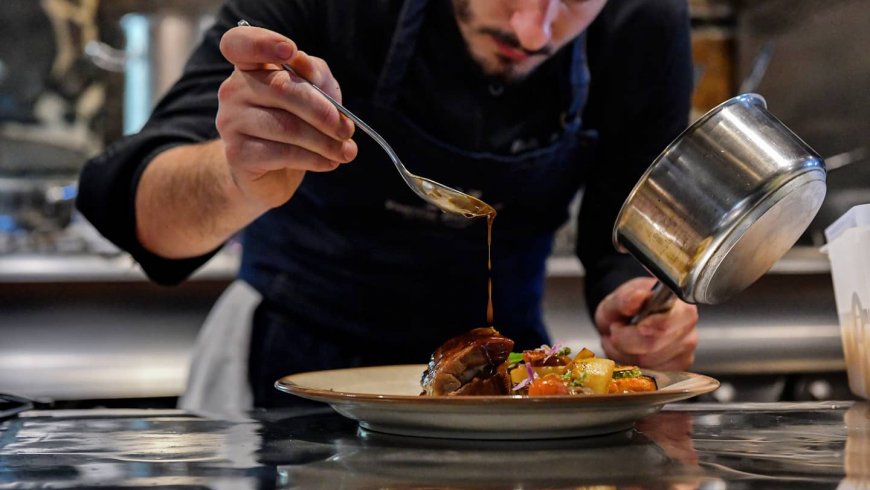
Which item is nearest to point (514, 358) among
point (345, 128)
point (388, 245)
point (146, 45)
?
point (345, 128)

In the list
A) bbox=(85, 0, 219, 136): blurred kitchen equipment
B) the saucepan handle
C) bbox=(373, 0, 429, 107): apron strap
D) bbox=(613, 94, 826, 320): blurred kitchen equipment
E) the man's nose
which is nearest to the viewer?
bbox=(613, 94, 826, 320): blurred kitchen equipment

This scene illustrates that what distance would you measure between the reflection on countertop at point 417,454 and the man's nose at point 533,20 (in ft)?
1.98

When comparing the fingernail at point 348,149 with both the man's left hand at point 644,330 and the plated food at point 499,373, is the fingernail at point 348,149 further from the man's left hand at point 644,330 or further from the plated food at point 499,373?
the man's left hand at point 644,330

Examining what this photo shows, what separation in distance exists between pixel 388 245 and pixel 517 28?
48 cm

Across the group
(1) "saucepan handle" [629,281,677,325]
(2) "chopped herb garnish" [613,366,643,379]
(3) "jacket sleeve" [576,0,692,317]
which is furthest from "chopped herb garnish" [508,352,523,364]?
(3) "jacket sleeve" [576,0,692,317]

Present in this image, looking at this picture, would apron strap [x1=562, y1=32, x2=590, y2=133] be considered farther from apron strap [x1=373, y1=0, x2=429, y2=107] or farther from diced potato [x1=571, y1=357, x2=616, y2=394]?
diced potato [x1=571, y1=357, x2=616, y2=394]

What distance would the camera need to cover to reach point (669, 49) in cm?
175

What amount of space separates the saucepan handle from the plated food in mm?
255

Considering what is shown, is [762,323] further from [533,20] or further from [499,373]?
[499,373]

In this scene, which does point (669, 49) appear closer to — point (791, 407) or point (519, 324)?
point (519, 324)

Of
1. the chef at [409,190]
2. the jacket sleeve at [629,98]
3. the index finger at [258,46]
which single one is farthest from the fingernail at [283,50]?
the jacket sleeve at [629,98]

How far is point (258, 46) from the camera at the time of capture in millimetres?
1022

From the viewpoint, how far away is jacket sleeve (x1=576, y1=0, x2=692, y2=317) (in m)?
1.71

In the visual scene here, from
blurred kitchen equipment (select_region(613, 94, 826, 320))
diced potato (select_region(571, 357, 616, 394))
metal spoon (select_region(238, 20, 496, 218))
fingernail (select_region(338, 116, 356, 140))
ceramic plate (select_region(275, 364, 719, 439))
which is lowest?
ceramic plate (select_region(275, 364, 719, 439))
